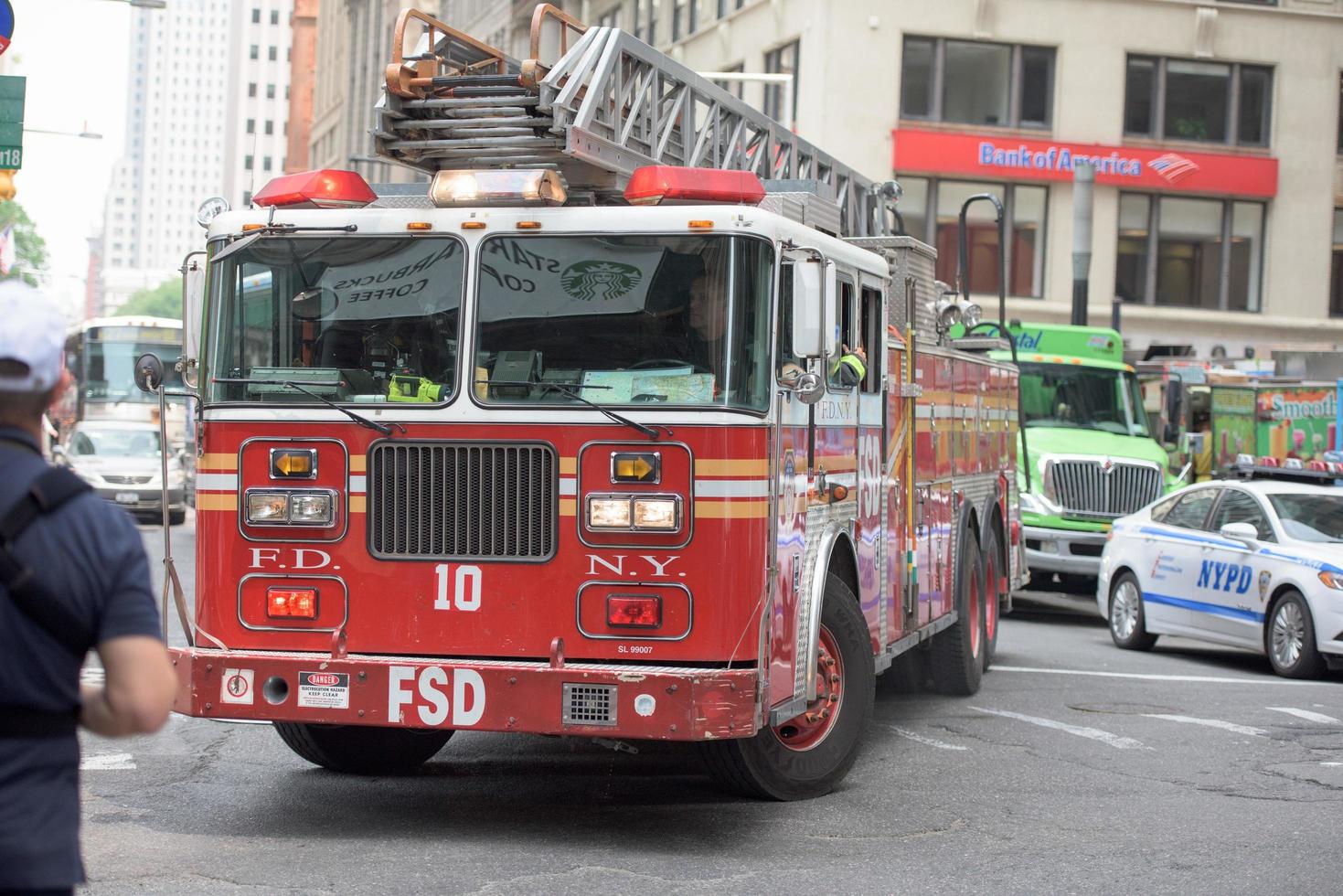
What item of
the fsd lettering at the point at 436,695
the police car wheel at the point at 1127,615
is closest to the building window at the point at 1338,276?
the police car wheel at the point at 1127,615

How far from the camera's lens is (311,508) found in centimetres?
779

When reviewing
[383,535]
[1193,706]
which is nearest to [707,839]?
[383,535]

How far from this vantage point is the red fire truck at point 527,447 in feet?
24.3

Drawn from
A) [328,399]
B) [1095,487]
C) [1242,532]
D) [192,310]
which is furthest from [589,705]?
[1095,487]

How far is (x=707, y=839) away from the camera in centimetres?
768

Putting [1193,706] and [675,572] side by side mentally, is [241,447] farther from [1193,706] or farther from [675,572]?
[1193,706]

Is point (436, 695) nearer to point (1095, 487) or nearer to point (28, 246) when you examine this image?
point (1095, 487)

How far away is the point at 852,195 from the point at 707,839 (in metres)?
5.91

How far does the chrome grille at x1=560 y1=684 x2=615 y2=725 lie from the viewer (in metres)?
7.21

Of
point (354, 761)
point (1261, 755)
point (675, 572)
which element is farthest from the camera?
point (1261, 755)

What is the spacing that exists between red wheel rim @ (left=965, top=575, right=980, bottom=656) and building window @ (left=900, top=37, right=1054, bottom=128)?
89.2ft

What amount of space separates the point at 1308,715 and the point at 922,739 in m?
3.07

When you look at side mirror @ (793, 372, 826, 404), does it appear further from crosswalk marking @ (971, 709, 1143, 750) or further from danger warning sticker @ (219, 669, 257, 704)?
crosswalk marking @ (971, 709, 1143, 750)

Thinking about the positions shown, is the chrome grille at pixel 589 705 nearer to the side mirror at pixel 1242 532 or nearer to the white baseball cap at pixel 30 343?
the white baseball cap at pixel 30 343
